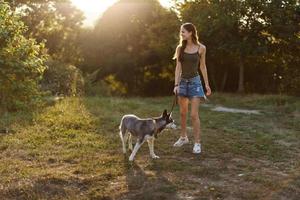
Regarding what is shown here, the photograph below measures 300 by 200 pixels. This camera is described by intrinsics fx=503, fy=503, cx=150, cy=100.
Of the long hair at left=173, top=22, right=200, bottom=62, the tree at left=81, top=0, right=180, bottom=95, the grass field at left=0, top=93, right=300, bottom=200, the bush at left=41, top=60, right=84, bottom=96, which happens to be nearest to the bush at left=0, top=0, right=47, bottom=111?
the grass field at left=0, top=93, right=300, bottom=200

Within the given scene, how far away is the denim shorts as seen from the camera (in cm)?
941

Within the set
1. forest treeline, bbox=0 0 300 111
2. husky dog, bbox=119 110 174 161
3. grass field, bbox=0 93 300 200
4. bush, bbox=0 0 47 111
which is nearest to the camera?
grass field, bbox=0 93 300 200

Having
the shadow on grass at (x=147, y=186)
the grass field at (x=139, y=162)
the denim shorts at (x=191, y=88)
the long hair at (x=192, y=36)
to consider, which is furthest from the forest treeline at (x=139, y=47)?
the shadow on grass at (x=147, y=186)

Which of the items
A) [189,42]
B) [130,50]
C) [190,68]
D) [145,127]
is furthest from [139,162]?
[130,50]

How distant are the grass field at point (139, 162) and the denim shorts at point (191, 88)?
1186 millimetres

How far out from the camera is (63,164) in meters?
8.95

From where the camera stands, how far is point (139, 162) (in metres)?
8.98

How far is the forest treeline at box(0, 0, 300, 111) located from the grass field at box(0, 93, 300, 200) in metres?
2.00

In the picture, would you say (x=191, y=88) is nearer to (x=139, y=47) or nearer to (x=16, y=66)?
(x=16, y=66)

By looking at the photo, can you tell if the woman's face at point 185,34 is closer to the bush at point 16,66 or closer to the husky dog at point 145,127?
the husky dog at point 145,127

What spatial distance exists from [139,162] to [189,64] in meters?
2.03

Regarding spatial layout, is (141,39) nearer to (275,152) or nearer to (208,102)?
(208,102)

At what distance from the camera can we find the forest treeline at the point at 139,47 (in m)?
14.7

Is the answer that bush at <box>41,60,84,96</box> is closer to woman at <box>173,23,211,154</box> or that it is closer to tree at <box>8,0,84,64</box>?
tree at <box>8,0,84,64</box>
